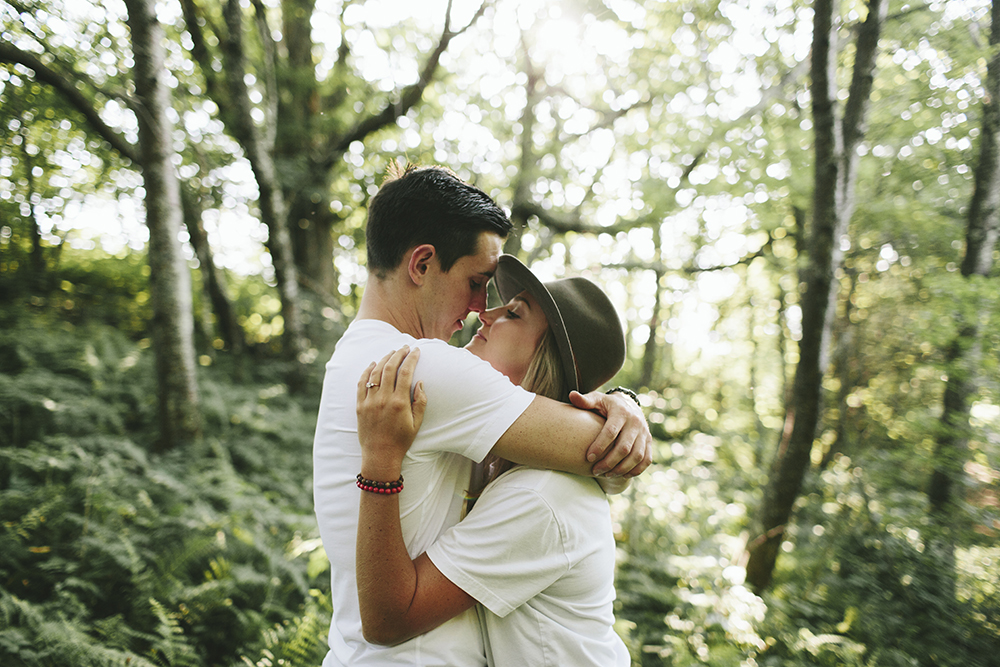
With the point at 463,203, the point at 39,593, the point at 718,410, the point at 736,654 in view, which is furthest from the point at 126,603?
the point at 718,410

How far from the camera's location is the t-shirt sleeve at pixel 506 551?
1.44 metres

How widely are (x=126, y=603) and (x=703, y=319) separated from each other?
14091 millimetres

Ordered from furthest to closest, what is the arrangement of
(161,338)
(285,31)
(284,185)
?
(285,31) → (284,185) → (161,338)

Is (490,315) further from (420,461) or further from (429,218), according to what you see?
(420,461)

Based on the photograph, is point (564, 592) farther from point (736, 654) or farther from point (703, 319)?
point (703, 319)

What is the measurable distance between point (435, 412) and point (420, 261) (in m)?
0.64

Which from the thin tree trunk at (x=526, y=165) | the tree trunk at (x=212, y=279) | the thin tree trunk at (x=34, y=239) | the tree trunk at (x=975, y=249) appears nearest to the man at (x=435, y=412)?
the tree trunk at (x=975, y=249)

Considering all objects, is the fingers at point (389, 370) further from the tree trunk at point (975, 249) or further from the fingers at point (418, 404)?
the tree trunk at point (975, 249)

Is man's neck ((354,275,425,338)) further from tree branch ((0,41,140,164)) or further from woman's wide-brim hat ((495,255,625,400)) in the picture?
tree branch ((0,41,140,164))

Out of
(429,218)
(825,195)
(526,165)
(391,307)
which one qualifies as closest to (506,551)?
(391,307)

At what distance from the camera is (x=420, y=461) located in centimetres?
152

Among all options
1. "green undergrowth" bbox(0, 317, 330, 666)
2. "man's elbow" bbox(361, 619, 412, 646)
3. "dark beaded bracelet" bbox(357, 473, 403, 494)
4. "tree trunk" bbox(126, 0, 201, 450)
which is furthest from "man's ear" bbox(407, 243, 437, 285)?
"tree trunk" bbox(126, 0, 201, 450)

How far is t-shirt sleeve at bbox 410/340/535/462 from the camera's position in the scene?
1451 millimetres

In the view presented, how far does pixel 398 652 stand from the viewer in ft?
4.77
